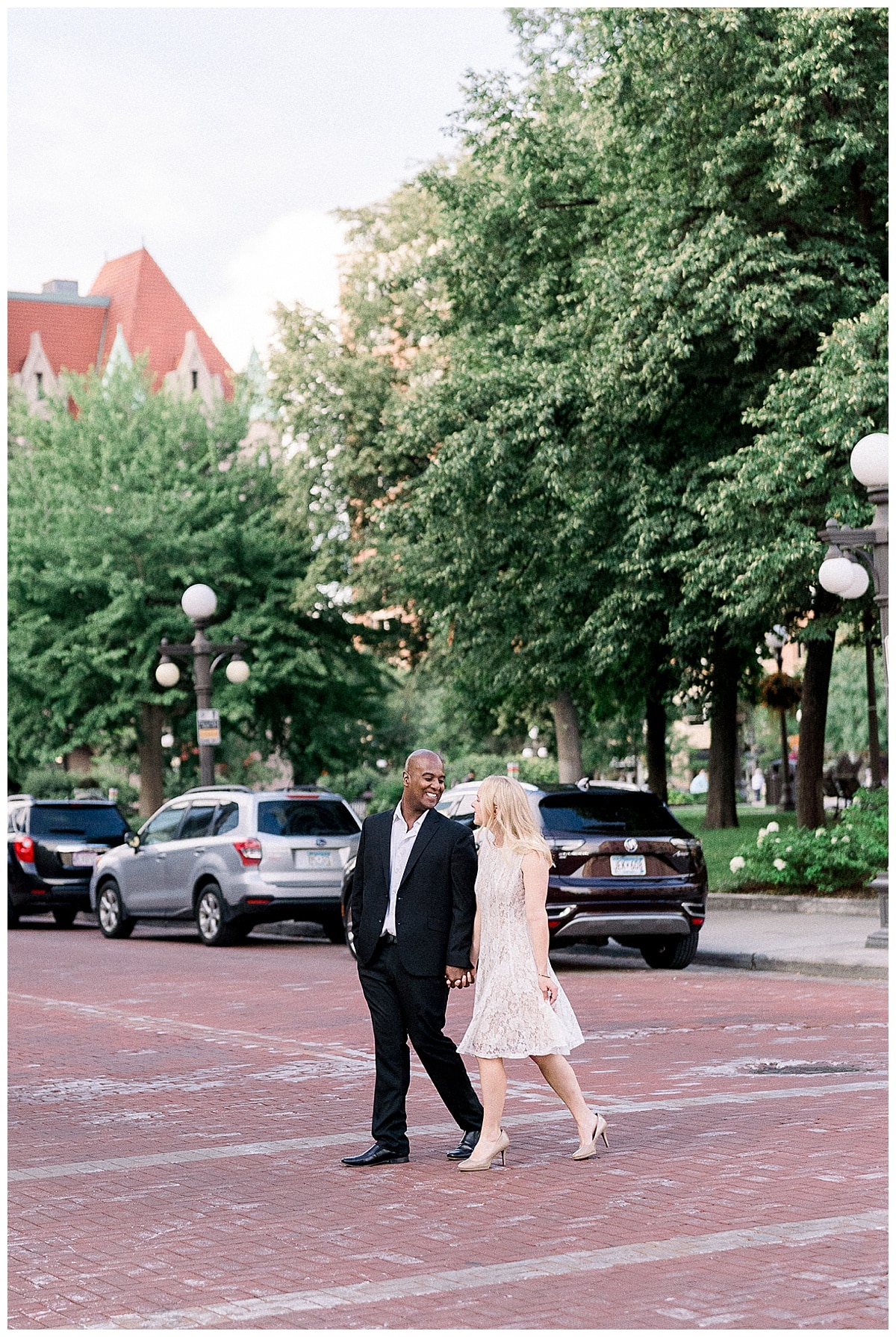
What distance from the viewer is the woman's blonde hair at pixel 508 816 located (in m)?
7.76

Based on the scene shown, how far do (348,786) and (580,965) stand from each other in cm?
4533

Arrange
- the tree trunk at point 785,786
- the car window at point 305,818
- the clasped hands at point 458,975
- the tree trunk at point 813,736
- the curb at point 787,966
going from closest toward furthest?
the clasped hands at point 458,975, the curb at point 787,966, the car window at point 305,818, the tree trunk at point 813,736, the tree trunk at point 785,786

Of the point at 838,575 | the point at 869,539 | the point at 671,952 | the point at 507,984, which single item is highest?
the point at 869,539

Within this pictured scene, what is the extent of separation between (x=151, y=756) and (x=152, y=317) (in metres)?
56.5

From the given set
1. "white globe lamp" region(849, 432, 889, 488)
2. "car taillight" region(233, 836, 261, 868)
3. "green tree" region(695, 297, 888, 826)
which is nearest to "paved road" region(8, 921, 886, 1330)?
"white globe lamp" region(849, 432, 889, 488)

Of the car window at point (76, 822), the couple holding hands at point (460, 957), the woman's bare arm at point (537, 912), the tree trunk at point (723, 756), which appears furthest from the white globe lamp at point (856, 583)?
the tree trunk at point (723, 756)

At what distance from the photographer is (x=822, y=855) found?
2091 cm

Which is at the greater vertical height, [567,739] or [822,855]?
[567,739]

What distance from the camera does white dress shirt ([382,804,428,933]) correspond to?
792 centimetres

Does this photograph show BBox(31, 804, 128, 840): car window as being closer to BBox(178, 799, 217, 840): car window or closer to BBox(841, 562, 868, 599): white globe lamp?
BBox(178, 799, 217, 840): car window

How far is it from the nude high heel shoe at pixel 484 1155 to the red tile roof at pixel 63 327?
87918 millimetres

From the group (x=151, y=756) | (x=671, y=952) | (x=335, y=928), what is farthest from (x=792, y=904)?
(x=151, y=756)

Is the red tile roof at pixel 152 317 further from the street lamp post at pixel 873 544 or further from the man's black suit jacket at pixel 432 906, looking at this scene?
the man's black suit jacket at pixel 432 906

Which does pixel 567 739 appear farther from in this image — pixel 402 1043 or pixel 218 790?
pixel 402 1043
